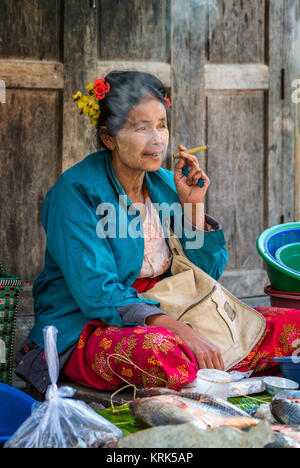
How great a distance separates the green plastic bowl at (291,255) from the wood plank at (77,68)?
1.38m

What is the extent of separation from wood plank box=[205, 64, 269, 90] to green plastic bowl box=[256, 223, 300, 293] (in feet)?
3.87

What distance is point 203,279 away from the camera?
2.82 meters

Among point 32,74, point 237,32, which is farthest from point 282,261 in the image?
point 32,74

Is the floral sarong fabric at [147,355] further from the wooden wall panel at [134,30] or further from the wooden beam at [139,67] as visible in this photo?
the wooden wall panel at [134,30]

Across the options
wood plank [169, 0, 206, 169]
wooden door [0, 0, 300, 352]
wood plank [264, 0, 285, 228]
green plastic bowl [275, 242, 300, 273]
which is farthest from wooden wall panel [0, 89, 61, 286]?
wood plank [264, 0, 285, 228]

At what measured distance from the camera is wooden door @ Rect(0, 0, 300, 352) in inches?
145

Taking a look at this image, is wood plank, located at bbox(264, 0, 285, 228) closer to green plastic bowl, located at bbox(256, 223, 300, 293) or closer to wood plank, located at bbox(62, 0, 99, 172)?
green plastic bowl, located at bbox(256, 223, 300, 293)

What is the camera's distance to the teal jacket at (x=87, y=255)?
2.51 meters

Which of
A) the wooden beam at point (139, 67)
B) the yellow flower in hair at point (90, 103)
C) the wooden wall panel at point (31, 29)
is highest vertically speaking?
the wooden wall panel at point (31, 29)

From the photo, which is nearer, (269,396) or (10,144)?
(269,396)

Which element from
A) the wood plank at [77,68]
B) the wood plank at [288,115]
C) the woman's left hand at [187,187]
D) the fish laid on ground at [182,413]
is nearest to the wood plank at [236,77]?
the wood plank at [288,115]

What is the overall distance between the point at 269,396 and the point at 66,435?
1172 mm
